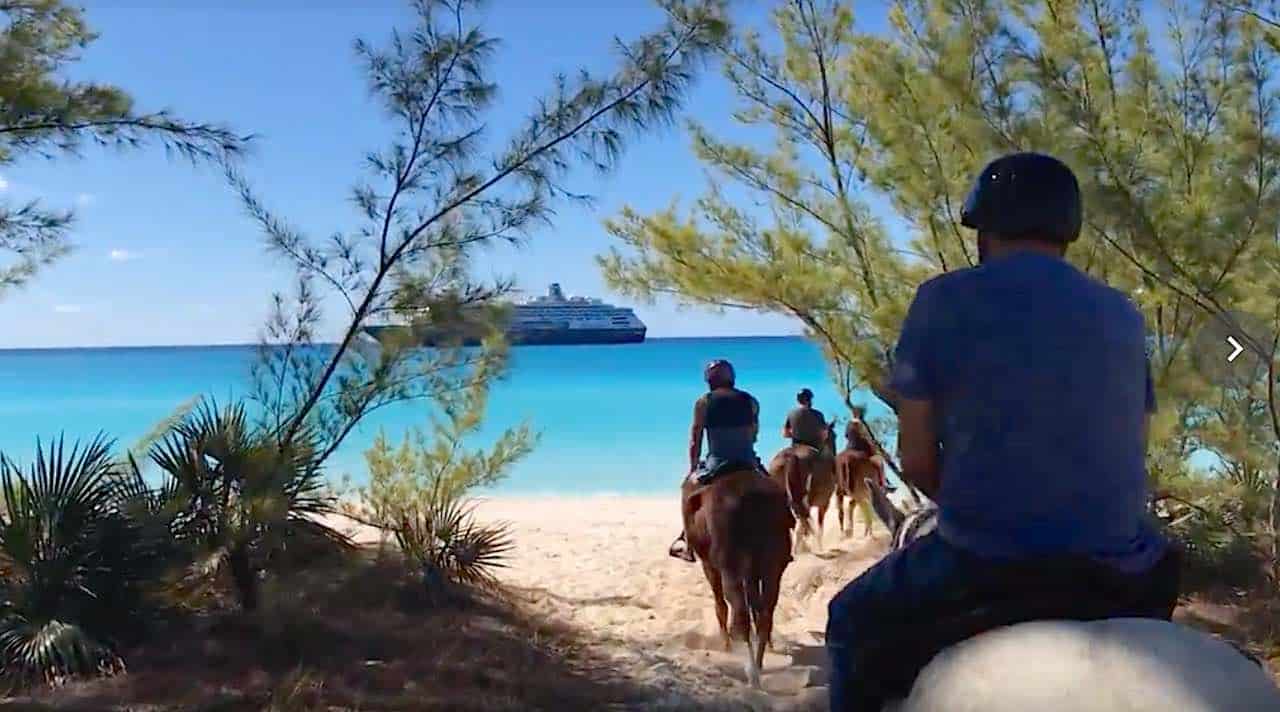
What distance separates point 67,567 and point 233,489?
1160 millimetres

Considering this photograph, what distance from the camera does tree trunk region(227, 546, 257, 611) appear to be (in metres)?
7.18

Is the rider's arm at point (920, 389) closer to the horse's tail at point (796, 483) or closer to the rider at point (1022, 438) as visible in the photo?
the rider at point (1022, 438)

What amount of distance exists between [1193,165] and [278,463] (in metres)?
6.03

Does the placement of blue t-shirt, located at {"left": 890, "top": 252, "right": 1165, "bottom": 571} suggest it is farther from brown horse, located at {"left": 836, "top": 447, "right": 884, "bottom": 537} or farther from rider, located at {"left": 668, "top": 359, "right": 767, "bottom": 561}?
brown horse, located at {"left": 836, "top": 447, "right": 884, "bottom": 537}

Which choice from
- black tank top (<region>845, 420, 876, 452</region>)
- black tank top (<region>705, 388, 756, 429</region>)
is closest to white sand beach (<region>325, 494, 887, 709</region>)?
black tank top (<region>845, 420, 876, 452</region>)

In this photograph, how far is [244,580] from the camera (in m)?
7.28

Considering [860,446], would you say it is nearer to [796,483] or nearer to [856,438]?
[856,438]

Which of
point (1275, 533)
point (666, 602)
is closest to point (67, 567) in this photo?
point (666, 602)

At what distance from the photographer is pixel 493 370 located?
29.8ft

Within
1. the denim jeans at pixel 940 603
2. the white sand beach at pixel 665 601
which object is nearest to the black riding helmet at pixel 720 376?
the white sand beach at pixel 665 601

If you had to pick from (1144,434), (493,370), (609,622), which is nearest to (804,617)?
(609,622)

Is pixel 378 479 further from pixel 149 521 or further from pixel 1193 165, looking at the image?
pixel 1193 165

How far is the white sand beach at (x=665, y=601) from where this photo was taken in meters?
7.14

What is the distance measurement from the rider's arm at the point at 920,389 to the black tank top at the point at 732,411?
5.21m
